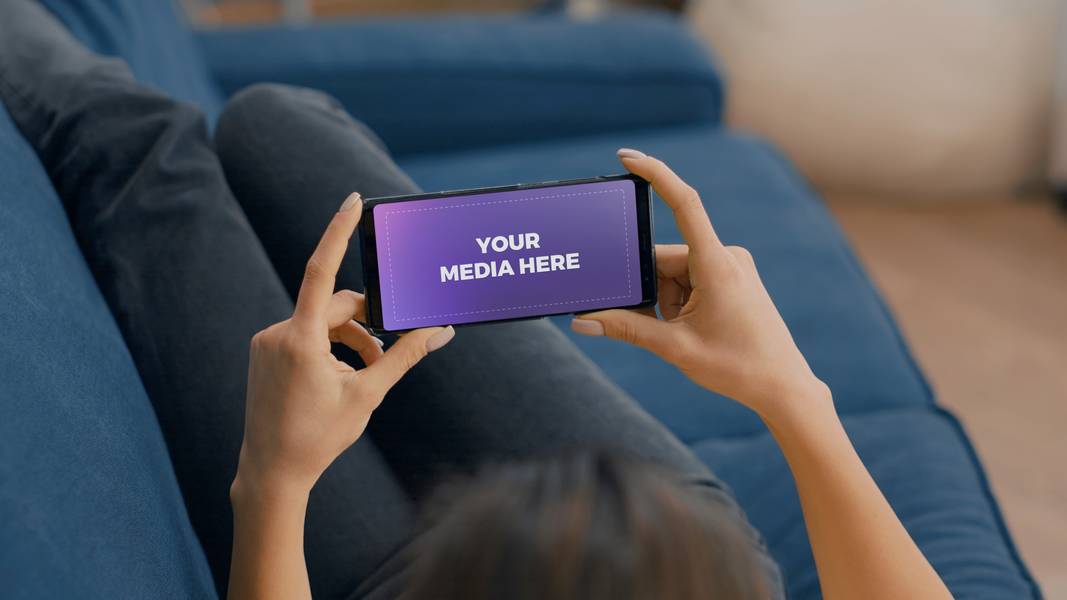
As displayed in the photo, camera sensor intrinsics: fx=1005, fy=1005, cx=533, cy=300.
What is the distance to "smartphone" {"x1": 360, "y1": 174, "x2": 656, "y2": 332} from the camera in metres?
0.74

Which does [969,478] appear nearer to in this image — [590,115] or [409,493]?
[409,493]

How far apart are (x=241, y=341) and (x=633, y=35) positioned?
1.03 metres

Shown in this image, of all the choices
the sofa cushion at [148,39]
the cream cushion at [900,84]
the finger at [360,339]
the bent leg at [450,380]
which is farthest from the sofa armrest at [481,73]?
the finger at [360,339]

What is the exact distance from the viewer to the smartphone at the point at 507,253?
737mm

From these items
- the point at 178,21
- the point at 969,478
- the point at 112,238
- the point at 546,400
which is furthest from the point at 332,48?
the point at 969,478

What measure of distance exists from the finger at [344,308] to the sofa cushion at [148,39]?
24.7 inches

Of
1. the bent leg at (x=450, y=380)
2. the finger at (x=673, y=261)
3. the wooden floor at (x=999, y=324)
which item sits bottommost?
the wooden floor at (x=999, y=324)

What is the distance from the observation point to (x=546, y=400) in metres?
0.87

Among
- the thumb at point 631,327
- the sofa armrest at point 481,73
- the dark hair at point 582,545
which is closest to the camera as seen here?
the dark hair at point 582,545

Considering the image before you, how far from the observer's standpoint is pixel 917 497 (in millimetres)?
980

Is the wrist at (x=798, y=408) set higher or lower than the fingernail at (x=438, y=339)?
lower

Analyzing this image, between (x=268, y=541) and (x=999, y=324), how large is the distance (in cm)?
163

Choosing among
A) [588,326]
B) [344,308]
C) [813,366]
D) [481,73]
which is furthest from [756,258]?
[344,308]

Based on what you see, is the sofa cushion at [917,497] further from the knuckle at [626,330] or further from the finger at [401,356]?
the finger at [401,356]
